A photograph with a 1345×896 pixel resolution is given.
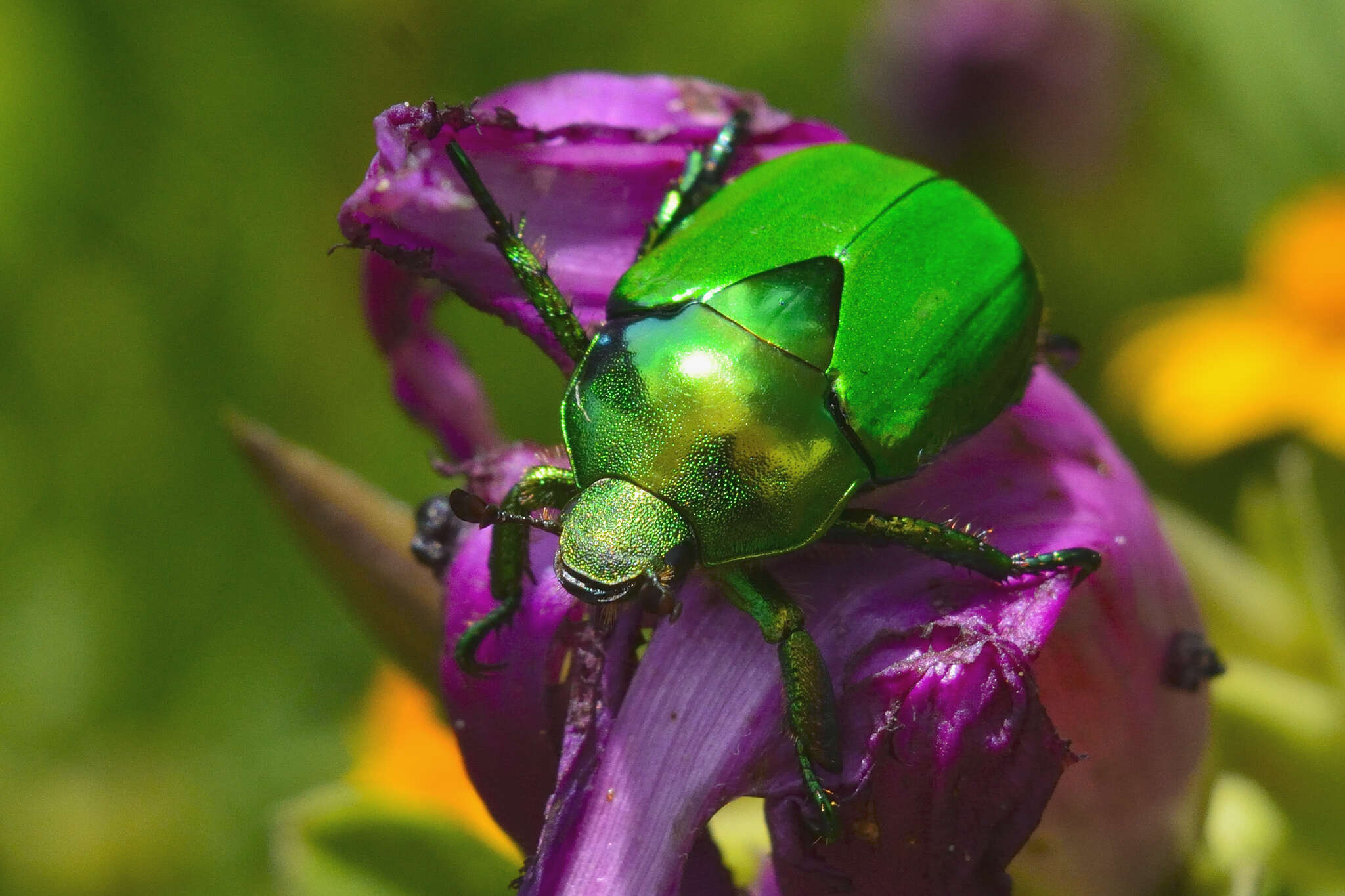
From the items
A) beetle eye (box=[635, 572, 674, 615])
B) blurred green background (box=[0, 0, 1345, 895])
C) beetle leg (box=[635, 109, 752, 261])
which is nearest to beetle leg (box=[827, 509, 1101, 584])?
beetle eye (box=[635, 572, 674, 615])

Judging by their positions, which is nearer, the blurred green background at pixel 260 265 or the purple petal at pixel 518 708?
the purple petal at pixel 518 708

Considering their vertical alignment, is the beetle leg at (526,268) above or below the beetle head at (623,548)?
above

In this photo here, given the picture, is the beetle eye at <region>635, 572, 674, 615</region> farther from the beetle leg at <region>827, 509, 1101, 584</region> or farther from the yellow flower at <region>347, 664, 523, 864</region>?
the yellow flower at <region>347, 664, 523, 864</region>

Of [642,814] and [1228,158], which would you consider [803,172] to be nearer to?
[642,814]

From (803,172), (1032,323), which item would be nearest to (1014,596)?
(1032,323)

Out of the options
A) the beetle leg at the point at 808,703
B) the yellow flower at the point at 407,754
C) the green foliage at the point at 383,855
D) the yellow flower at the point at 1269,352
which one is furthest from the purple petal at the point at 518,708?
the yellow flower at the point at 1269,352

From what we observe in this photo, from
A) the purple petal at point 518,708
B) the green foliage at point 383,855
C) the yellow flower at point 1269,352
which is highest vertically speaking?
the purple petal at point 518,708

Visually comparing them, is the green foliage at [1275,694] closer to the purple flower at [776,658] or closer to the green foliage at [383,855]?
the purple flower at [776,658]
